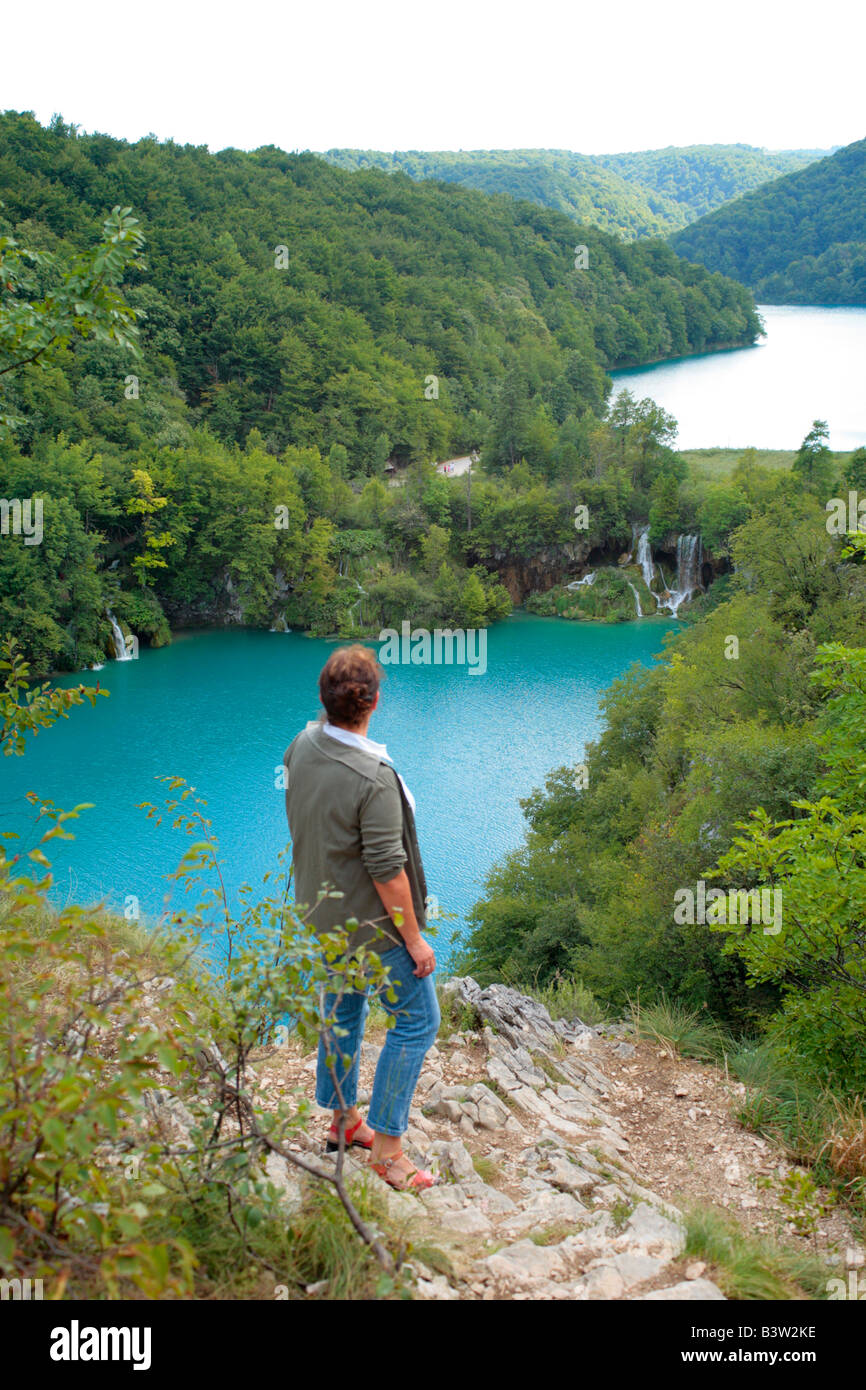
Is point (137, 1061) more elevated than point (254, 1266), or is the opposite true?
point (137, 1061)

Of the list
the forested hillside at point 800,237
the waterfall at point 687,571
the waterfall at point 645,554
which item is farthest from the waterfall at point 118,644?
the forested hillside at point 800,237

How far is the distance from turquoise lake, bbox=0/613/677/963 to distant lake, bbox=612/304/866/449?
25340 millimetres

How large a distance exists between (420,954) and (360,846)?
41cm

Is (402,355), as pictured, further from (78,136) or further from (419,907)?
(419,907)

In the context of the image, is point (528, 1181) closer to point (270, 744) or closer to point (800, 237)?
point (270, 744)

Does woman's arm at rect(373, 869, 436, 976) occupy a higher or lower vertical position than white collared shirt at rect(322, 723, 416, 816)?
lower

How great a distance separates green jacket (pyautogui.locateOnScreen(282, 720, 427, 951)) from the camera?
289cm

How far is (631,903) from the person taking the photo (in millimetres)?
10773

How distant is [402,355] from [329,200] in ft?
65.4

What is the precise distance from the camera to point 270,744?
26.0m

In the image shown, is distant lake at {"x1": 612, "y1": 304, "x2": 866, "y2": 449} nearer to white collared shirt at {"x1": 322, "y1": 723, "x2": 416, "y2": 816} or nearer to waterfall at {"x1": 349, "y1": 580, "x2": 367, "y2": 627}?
waterfall at {"x1": 349, "y1": 580, "x2": 367, "y2": 627}

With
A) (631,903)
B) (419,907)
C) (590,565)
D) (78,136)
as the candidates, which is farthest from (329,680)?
(78,136)

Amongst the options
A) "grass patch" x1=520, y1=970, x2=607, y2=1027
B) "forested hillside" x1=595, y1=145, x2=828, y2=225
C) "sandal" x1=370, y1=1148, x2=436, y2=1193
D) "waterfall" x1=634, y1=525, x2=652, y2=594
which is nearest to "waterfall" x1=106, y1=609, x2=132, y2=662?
"waterfall" x1=634, y1=525, x2=652, y2=594

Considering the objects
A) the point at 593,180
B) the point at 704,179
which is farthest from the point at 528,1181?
the point at 704,179
